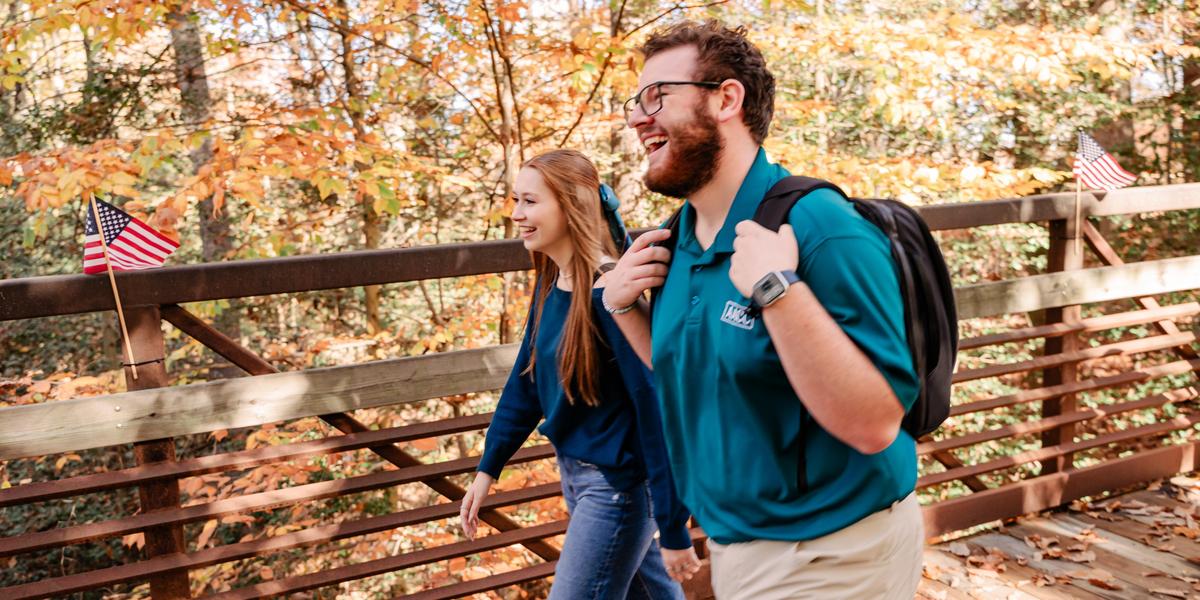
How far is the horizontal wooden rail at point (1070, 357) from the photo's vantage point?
4371 millimetres

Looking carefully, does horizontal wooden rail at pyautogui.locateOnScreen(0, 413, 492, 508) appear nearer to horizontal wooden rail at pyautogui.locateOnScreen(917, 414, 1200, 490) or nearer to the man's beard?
the man's beard

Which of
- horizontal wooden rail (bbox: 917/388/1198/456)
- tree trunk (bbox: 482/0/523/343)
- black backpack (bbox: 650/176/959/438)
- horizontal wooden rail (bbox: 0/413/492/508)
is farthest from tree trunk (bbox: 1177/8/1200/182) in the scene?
black backpack (bbox: 650/176/959/438)

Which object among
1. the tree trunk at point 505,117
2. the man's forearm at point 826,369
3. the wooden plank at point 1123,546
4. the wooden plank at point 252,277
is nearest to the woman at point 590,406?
the wooden plank at point 252,277

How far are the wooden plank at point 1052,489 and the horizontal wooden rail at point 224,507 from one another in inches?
83.2

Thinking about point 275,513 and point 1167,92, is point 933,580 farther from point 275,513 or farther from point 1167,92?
point 1167,92

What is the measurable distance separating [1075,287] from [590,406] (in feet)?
10.1

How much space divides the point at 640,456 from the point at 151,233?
5.44 feet

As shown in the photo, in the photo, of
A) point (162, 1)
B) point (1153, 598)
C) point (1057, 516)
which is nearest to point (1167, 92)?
point (1057, 516)

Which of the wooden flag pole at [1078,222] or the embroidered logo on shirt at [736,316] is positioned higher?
the embroidered logo on shirt at [736,316]

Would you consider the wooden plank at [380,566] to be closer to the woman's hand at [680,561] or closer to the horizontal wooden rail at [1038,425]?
A: the woman's hand at [680,561]

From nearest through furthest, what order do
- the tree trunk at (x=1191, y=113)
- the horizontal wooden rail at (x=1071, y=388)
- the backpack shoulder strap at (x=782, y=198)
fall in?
the backpack shoulder strap at (x=782, y=198), the horizontal wooden rail at (x=1071, y=388), the tree trunk at (x=1191, y=113)

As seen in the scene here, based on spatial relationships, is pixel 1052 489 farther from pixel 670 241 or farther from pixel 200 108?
pixel 200 108

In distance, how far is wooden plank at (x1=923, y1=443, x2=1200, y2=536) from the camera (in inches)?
170

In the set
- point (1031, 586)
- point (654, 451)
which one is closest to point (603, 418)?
point (654, 451)
